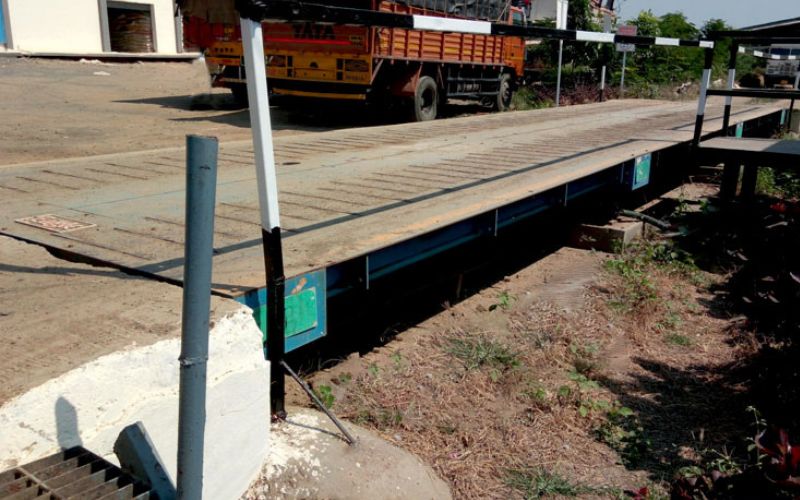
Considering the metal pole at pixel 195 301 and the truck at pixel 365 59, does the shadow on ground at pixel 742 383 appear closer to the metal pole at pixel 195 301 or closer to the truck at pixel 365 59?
the metal pole at pixel 195 301

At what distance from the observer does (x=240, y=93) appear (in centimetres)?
1453

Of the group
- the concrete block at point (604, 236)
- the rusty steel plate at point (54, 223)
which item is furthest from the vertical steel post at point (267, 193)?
the concrete block at point (604, 236)

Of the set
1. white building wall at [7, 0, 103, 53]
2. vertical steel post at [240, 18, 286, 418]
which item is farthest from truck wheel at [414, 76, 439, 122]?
white building wall at [7, 0, 103, 53]

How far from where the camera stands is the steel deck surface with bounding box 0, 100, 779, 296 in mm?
3154

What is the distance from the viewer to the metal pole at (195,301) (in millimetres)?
1433

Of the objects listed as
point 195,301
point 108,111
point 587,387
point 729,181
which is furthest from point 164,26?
point 195,301

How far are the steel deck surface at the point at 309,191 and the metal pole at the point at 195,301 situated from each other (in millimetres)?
1145

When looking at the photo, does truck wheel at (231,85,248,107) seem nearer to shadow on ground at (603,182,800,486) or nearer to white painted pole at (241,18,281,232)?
shadow on ground at (603,182,800,486)

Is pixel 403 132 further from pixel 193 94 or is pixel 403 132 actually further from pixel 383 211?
pixel 193 94

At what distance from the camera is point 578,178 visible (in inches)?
202

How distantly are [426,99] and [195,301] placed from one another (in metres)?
12.3

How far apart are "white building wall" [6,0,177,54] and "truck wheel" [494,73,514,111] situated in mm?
12780

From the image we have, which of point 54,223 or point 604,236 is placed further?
point 604,236

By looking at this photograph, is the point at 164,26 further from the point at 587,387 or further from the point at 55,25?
the point at 587,387
